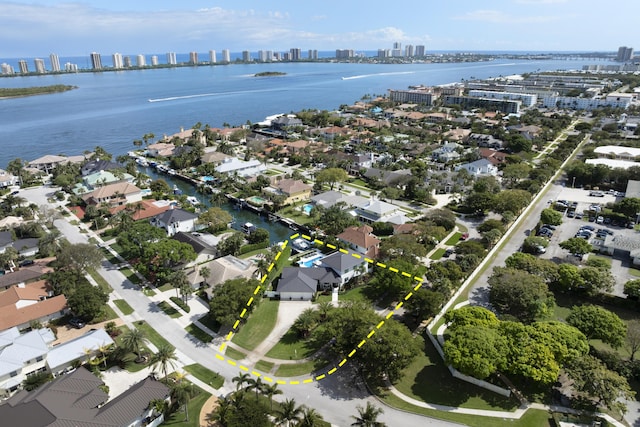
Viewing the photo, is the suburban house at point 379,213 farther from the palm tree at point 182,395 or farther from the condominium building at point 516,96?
the condominium building at point 516,96

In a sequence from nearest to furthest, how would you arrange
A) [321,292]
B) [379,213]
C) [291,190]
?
[321,292] → [379,213] → [291,190]

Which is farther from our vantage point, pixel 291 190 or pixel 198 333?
pixel 291 190

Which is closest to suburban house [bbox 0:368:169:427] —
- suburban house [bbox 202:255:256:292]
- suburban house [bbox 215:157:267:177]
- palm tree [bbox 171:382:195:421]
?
palm tree [bbox 171:382:195:421]

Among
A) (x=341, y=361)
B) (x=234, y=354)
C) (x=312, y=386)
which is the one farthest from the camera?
(x=234, y=354)

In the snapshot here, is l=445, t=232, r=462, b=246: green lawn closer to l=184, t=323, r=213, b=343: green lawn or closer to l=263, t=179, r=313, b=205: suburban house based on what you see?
l=263, t=179, r=313, b=205: suburban house

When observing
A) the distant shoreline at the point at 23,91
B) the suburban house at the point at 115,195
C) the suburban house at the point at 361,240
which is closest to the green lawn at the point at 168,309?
the suburban house at the point at 361,240

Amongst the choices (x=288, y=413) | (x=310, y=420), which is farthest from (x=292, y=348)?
(x=310, y=420)

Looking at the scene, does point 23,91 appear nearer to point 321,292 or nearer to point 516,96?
point 321,292
